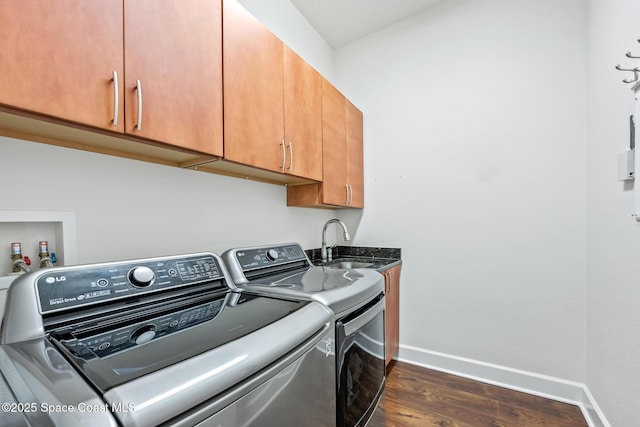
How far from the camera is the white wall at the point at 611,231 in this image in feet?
3.84

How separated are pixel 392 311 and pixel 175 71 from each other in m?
2.09

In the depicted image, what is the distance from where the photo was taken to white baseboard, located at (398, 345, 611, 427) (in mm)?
1668

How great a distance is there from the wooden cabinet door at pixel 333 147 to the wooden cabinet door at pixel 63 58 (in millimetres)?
1243

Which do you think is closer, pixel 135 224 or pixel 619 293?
pixel 135 224

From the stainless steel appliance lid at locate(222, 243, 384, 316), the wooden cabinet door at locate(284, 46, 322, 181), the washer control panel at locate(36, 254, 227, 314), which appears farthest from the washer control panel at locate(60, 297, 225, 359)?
the wooden cabinet door at locate(284, 46, 322, 181)

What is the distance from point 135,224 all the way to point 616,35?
246 cm

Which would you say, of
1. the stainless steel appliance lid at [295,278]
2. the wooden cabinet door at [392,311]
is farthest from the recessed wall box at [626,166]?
the wooden cabinet door at [392,311]

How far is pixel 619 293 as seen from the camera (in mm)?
1285

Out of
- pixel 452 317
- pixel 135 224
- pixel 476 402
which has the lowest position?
pixel 476 402

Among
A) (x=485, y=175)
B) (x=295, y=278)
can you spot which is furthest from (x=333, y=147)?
(x=485, y=175)

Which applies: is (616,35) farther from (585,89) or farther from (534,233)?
(534,233)

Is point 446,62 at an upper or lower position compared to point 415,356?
upper

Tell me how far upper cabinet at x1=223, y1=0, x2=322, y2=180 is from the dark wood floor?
4.60 ft

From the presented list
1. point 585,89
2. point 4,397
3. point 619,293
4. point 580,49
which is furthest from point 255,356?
point 580,49
